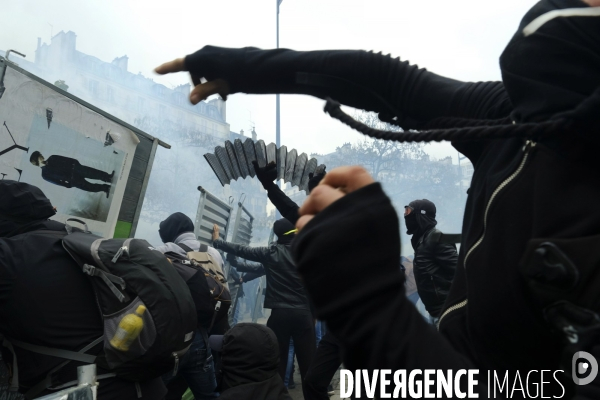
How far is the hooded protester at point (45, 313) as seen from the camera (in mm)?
2328

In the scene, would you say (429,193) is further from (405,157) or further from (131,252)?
(131,252)

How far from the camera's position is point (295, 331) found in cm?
534

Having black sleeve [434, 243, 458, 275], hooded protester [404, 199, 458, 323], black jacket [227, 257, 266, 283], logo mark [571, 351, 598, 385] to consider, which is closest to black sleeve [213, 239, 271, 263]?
black jacket [227, 257, 266, 283]

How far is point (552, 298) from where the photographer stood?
0.64 meters

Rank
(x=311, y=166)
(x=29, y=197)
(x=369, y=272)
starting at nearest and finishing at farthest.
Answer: (x=369, y=272)
(x=29, y=197)
(x=311, y=166)

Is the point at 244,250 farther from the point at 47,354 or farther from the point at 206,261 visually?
the point at 47,354

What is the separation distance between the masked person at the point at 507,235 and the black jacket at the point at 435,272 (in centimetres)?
342

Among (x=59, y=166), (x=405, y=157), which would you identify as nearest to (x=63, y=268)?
(x=59, y=166)

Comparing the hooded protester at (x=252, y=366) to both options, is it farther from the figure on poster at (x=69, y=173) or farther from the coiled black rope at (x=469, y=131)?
the coiled black rope at (x=469, y=131)

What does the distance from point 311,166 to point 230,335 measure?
151 inches

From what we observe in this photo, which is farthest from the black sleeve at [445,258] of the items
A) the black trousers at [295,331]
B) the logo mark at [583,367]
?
the logo mark at [583,367]

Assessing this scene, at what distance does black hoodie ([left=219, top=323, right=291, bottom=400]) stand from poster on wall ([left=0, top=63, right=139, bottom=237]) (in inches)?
76.3

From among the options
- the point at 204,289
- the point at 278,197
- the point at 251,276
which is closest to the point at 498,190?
the point at 278,197

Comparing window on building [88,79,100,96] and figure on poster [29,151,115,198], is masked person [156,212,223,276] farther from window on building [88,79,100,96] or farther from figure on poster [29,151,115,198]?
window on building [88,79,100,96]
